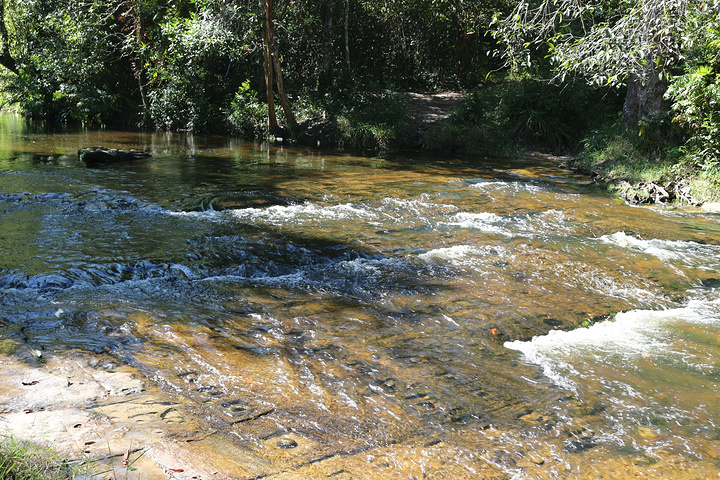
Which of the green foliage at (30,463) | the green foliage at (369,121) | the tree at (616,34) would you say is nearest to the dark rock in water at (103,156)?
the green foliage at (369,121)

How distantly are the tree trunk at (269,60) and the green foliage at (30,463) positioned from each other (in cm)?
1533

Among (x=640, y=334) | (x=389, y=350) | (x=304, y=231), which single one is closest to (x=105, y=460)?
(x=389, y=350)

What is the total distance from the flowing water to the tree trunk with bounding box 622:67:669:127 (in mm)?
3597

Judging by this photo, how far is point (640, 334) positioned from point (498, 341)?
4.40 feet

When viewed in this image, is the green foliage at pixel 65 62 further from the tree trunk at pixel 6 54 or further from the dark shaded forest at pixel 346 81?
the tree trunk at pixel 6 54

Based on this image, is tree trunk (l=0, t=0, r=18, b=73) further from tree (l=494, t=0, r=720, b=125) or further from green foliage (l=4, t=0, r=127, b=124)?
tree (l=494, t=0, r=720, b=125)

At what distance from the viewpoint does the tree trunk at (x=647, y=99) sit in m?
12.0

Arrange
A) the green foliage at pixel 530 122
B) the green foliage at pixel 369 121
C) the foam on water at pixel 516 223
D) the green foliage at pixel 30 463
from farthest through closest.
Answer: the green foliage at pixel 369 121 → the green foliage at pixel 530 122 → the foam on water at pixel 516 223 → the green foliage at pixel 30 463

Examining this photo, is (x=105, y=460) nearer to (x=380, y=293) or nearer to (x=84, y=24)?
(x=380, y=293)

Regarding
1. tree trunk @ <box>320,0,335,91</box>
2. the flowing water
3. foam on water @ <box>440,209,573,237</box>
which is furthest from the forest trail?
foam on water @ <box>440,209,573,237</box>

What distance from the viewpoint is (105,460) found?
2.41 m

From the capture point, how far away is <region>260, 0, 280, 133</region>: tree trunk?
15.7 metres

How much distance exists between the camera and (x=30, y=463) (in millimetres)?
2211

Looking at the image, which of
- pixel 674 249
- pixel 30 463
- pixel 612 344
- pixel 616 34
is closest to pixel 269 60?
pixel 616 34
